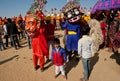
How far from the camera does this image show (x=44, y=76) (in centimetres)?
699

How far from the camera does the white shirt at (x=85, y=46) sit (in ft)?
19.4

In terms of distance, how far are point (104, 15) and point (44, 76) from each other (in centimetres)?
489

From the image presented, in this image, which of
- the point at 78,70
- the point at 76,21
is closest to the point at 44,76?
the point at 78,70


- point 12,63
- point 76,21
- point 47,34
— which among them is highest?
point 76,21

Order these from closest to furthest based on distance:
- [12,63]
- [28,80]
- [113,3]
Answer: [113,3], [28,80], [12,63]

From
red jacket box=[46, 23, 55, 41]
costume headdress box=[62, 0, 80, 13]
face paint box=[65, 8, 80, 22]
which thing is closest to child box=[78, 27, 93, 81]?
face paint box=[65, 8, 80, 22]

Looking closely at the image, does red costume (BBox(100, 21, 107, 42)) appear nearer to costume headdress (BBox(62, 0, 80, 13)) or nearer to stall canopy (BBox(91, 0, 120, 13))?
stall canopy (BBox(91, 0, 120, 13))

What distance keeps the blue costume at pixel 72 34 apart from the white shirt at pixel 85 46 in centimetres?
150

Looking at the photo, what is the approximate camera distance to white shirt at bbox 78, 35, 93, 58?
19.4 feet

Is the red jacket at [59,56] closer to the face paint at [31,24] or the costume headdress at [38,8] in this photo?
the face paint at [31,24]

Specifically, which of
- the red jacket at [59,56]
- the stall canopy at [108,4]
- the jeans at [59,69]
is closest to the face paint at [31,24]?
A: the red jacket at [59,56]

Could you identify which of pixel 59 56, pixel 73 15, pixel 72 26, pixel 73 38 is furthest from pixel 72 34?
pixel 59 56

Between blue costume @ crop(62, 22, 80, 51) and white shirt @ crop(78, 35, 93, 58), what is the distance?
1.50 metres

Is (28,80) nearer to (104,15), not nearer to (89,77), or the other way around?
(89,77)
